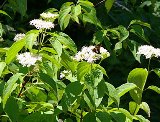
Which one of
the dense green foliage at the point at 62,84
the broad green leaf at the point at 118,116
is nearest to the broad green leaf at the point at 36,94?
the dense green foliage at the point at 62,84

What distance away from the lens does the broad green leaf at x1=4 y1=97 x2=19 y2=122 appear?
53.1 inches

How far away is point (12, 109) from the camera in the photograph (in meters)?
1.36

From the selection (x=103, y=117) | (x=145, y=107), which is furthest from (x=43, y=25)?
(x=145, y=107)

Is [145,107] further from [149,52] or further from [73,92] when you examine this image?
[73,92]

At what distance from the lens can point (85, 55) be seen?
1408 mm

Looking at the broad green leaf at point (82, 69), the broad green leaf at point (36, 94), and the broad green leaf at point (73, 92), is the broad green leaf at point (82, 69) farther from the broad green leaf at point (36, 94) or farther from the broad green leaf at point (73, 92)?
the broad green leaf at point (36, 94)

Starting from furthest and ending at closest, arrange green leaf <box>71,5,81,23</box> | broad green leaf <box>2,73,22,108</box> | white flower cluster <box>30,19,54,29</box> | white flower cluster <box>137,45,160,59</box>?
green leaf <box>71,5,81,23</box>, white flower cluster <box>137,45,160,59</box>, white flower cluster <box>30,19,54,29</box>, broad green leaf <box>2,73,22,108</box>

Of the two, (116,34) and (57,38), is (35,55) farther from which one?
(116,34)

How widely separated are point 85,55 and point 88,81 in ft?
0.35

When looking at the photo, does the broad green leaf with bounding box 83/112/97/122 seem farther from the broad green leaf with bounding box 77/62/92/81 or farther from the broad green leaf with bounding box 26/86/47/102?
the broad green leaf with bounding box 26/86/47/102

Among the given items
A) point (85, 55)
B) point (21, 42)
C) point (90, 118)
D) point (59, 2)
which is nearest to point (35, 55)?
point (21, 42)

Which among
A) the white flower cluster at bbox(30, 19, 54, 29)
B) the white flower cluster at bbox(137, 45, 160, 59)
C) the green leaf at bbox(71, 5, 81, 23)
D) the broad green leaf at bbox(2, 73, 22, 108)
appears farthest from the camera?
the green leaf at bbox(71, 5, 81, 23)

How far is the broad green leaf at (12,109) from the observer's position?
135 centimetres

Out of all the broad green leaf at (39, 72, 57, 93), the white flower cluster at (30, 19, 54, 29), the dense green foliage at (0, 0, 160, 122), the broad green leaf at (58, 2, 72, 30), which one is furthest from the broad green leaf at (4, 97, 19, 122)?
the broad green leaf at (58, 2, 72, 30)
